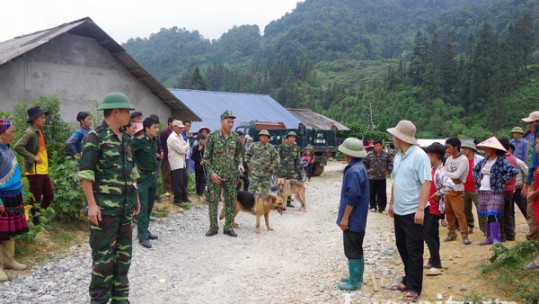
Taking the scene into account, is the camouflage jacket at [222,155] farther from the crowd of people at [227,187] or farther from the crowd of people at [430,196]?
the crowd of people at [430,196]

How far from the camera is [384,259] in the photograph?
6512 mm

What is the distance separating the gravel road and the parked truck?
9.57 metres

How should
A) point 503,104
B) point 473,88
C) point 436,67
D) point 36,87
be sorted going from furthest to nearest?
point 436,67
point 473,88
point 503,104
point 36,87

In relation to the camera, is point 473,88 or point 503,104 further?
point 473,88

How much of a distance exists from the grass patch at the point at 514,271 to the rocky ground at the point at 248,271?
0.53ft

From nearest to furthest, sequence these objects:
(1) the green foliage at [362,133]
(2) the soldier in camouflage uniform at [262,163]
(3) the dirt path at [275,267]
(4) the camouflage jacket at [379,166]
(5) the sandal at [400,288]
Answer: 1. (3) the dirt path at [275,267]
2. (5) the sandal at [400,288]
3. (2) the soldier in camouflage uniform at [262,163]
4. (4) the camouflage jacket at [379,166]
5. (1) the green foliage at [362,133]

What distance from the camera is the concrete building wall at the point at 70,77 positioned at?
12.5 m

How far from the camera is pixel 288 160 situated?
447 inches

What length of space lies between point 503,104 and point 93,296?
49.7m

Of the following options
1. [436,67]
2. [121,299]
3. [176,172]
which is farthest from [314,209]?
[436,67]

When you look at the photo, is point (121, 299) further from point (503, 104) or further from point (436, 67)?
point (436, 67)

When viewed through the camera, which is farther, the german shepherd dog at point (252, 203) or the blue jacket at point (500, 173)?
the german shepherd dog at point (252, 203)

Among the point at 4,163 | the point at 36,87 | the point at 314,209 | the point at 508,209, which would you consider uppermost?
the point at 36,87

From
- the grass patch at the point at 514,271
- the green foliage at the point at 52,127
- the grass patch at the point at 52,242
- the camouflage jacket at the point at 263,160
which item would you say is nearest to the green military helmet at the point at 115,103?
the grass patch at the point at 52,242
